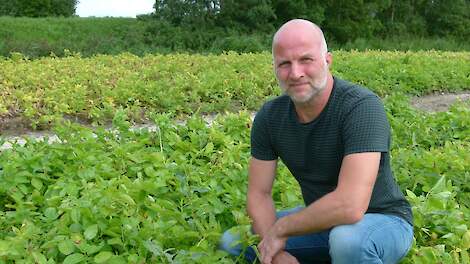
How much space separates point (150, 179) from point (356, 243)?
4.31 ft

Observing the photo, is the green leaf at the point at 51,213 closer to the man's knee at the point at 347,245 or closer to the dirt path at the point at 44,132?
the man's knee at the point at 347,245

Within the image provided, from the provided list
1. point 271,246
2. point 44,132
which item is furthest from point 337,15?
point 271,246

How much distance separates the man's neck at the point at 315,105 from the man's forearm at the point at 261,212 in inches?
16.1

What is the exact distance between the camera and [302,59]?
2559 mm

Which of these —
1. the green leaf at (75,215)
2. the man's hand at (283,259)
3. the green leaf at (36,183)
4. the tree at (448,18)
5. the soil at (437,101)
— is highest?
the green leaf at (75,215)

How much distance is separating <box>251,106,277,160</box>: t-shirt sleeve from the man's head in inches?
10.7

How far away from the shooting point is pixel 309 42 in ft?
8.32

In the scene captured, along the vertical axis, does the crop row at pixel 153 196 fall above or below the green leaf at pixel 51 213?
below

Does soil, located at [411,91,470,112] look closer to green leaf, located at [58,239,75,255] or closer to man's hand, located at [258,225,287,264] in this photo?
man's hand, located at [258,225,287,264]

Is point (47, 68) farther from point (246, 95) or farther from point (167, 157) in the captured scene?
point (167, 157)

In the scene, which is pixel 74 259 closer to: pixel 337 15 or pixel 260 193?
pixel 260 193

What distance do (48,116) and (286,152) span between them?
11.8 feet

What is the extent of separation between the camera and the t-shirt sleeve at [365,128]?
245cm

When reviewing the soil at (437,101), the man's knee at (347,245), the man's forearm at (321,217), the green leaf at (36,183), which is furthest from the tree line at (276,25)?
the man's knee at (347,245)
